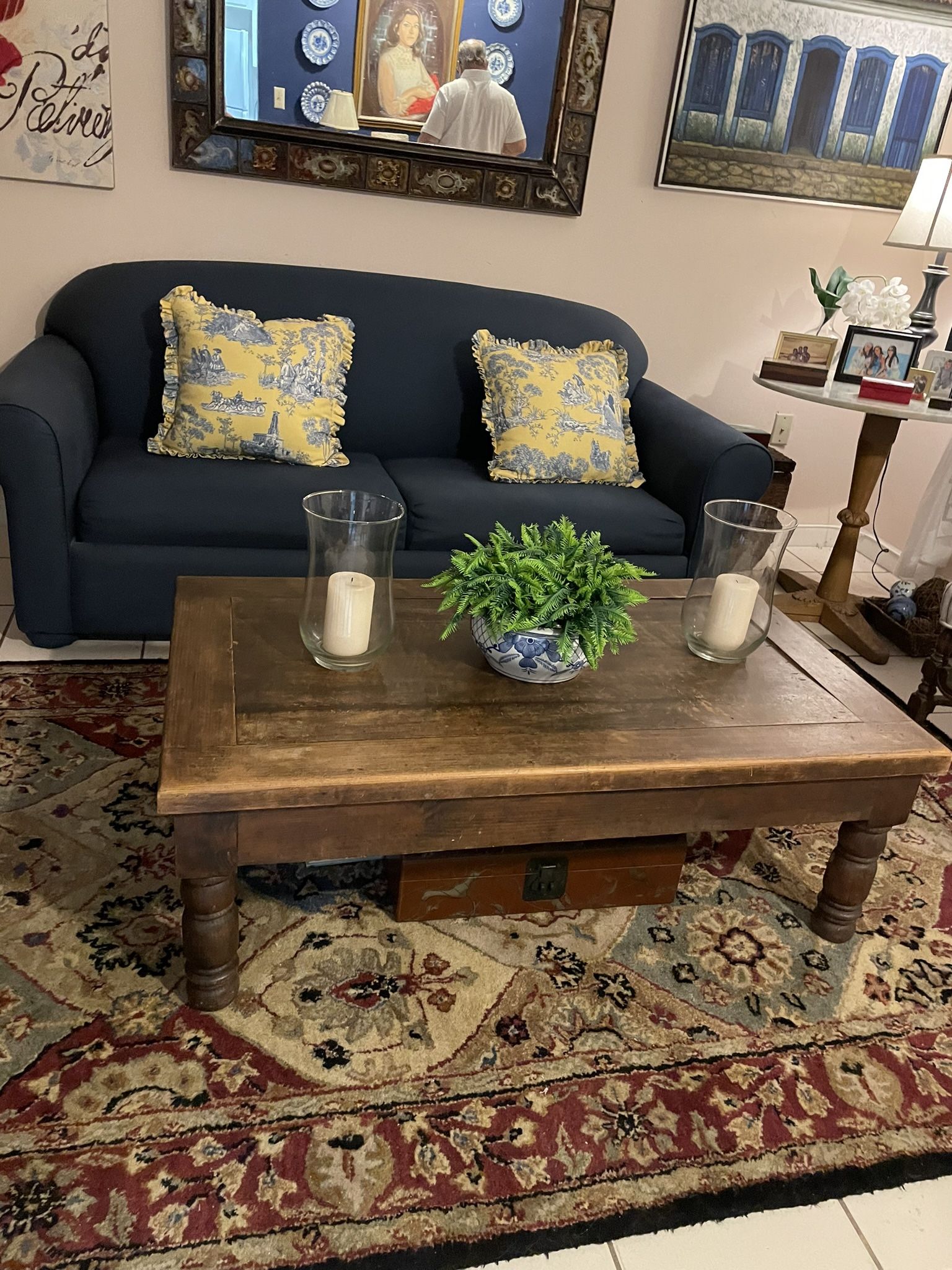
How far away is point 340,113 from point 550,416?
44.3 inches

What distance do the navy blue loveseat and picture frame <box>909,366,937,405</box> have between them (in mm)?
773

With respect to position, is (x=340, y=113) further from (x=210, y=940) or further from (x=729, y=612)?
(x=210, y=940)

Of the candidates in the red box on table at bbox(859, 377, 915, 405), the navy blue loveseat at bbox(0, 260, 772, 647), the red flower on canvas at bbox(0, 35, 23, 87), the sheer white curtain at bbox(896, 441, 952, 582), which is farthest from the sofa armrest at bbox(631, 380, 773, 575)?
the red flower on canvas at bbox(0, 35, 23, 87)

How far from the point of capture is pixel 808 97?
10.6ft

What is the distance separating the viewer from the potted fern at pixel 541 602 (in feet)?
4.94

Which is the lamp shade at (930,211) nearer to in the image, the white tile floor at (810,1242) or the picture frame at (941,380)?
the picture frame at (941,380)

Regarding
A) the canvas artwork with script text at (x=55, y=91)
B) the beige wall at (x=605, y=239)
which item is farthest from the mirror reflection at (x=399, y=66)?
the canvas artwork with script text at (x=55, y=91)

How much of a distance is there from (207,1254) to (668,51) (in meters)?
3.39

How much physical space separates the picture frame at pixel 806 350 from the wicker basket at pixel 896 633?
0.81 metres

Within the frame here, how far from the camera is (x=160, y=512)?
2.37 metres

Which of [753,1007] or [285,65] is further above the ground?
[285,65]

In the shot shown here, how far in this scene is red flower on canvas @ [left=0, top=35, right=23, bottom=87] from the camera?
2676 mm

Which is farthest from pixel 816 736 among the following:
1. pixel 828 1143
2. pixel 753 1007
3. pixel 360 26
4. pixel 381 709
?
pixel 360 26

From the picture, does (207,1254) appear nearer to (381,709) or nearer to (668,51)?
(381,709)
